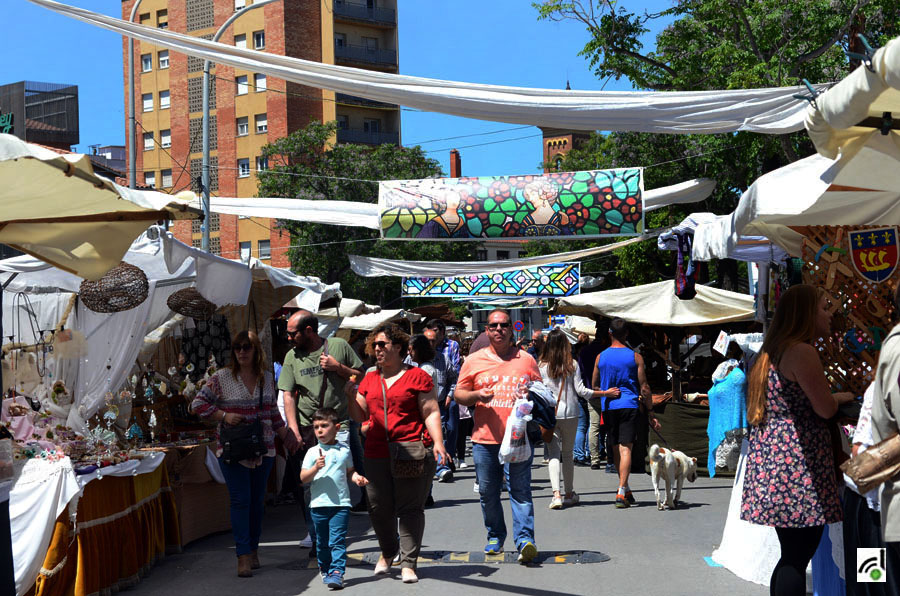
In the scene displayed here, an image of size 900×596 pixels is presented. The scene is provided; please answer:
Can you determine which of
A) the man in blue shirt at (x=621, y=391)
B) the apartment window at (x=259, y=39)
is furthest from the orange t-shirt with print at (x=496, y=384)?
the apartment window at (x=259, y=39)

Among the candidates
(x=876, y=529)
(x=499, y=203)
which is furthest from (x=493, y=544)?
(x=499, y=203)

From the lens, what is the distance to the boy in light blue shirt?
299 inches

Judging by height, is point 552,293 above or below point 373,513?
above

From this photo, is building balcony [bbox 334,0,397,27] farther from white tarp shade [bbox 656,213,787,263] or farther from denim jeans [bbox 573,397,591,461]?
white tarp shade [bbox 656,213,787,263]

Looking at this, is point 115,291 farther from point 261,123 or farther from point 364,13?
point 364,13

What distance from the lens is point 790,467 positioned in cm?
523

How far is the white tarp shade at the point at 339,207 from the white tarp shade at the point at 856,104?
29.0 ft

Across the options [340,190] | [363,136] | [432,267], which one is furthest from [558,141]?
[432,267]

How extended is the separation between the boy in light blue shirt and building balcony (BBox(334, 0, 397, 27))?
65.2 m

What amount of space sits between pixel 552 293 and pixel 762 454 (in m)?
15.5

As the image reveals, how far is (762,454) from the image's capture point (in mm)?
5371

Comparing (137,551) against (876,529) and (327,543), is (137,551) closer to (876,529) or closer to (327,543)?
(327,543)

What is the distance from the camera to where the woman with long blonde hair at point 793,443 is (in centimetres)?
517

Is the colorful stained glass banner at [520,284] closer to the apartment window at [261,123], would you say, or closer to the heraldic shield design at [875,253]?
the heraldic shield design at [875,253]
